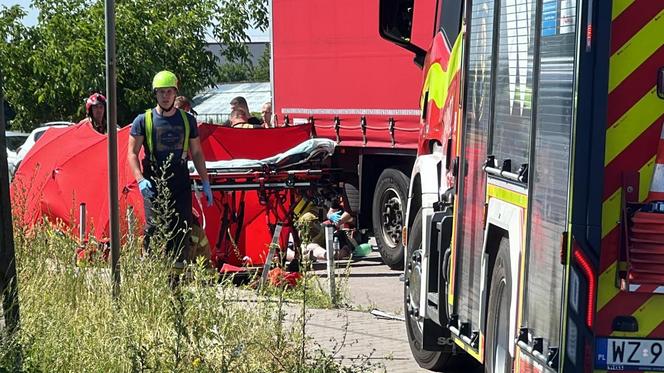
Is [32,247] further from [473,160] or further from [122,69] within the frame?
[122,69]

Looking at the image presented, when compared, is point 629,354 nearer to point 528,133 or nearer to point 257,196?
point 528,133

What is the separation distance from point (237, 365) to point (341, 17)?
10.3 m

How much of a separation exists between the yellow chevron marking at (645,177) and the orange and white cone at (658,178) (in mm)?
13

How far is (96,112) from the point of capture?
14555 mm

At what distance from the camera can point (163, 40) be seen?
23281 mm

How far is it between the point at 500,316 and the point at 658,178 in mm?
1556

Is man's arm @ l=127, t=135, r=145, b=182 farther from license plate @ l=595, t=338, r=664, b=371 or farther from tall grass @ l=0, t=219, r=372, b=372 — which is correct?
license plate @ l=595, t=338, r=664, b=371

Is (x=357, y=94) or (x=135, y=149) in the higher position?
(x=357, y=94)

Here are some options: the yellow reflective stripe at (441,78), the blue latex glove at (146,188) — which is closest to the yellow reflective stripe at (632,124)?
the yellow reflective stripe at (441,78)

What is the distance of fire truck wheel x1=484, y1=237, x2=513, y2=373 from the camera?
6.19 meters

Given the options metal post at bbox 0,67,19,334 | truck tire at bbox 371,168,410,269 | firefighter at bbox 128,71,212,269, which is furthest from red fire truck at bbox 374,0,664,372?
truck tire at bbox 371,168,410,269

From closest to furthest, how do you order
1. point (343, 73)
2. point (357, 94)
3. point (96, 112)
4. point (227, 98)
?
point (96, 112)
point (357, 94)
point (343, 73)
point (227, 98)

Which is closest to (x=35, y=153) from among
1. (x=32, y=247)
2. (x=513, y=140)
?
(x=32, y=247)

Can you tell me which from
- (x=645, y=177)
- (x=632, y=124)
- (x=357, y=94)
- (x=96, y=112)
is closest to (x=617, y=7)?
(x=632, y=124)
